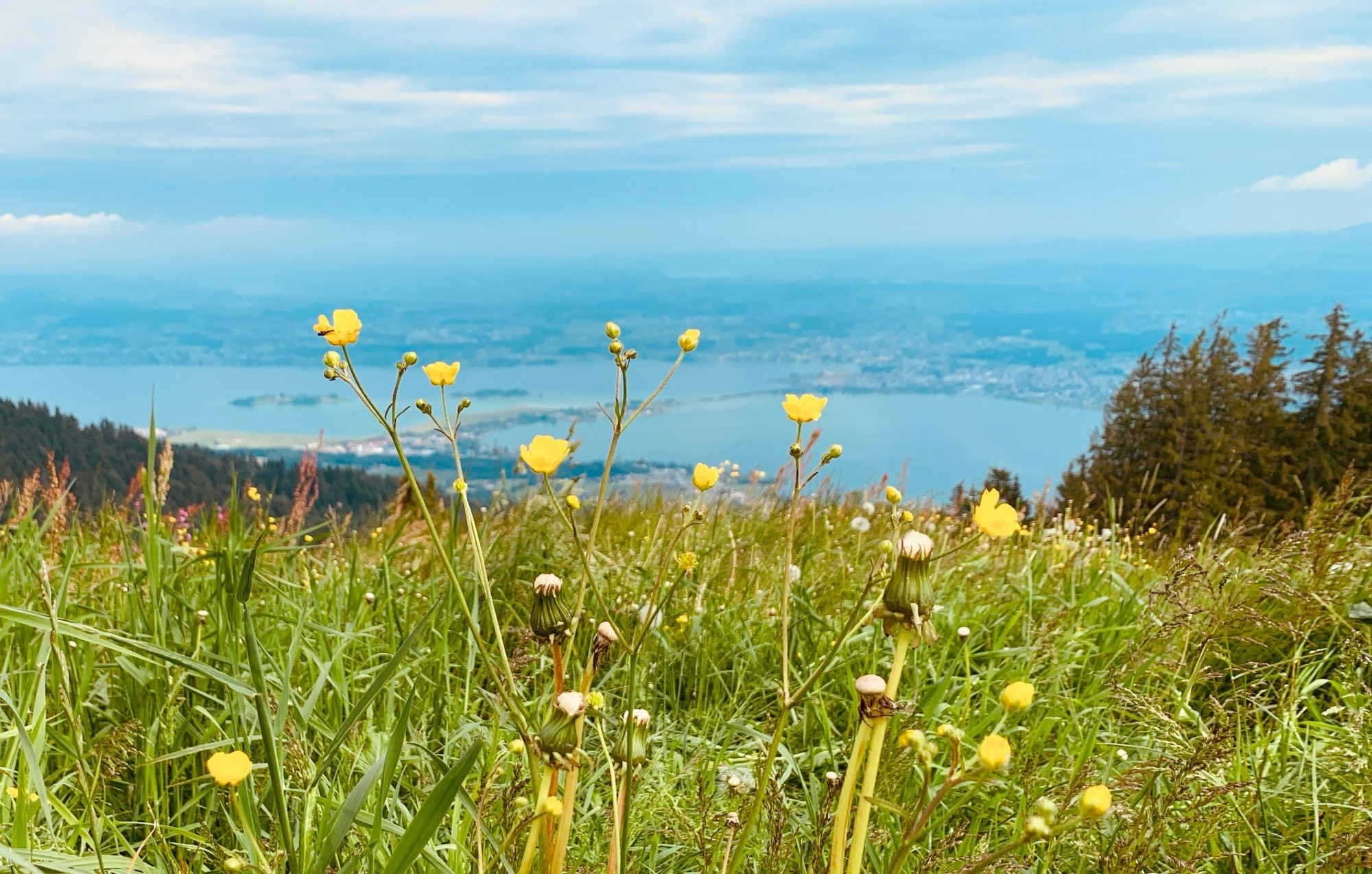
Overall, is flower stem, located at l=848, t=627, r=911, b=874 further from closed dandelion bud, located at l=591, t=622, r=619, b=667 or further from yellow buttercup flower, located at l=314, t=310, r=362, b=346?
yellow buttercup flower, located at l=314, t=310, r=362, b=346

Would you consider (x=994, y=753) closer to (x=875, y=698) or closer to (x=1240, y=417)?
(x=875, y=698)

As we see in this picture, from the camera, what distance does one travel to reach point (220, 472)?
26.1 meters

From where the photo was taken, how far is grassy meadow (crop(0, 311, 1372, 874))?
3.94 ft

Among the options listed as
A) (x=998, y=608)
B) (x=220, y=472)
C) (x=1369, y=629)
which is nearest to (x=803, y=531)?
(x=998, y=608)

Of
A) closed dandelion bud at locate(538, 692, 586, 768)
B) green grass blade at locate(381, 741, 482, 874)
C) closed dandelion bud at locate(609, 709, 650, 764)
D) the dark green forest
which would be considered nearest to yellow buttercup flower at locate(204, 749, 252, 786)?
green grass blade at locate(381, 741, 482, 874)

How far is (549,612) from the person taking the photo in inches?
46.8

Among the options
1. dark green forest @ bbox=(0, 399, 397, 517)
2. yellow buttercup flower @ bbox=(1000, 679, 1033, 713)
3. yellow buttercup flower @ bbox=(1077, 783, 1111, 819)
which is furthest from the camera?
dark green forest @ bbox=(0, 399, 397, 517)

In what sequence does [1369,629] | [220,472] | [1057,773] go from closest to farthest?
1. [1057,773]
2. [1369,629]
3. [220,472]

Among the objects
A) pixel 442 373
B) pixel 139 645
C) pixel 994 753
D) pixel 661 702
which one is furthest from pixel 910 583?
pixel 661 702

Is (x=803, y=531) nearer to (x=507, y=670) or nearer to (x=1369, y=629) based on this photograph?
(x=1369, y=629)

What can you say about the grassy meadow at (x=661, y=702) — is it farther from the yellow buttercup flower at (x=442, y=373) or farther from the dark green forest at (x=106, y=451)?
the dark green forest at (x=106, y=451)

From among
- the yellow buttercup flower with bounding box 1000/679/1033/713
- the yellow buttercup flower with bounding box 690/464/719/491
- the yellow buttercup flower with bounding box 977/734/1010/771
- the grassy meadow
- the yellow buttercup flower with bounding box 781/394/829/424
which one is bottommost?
the grassy meadow

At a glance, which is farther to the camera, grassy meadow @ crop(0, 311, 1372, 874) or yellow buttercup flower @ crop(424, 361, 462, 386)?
yellow buttercup flower @ crop(424, 361, 462, 386)

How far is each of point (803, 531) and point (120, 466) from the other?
31.8 metres
